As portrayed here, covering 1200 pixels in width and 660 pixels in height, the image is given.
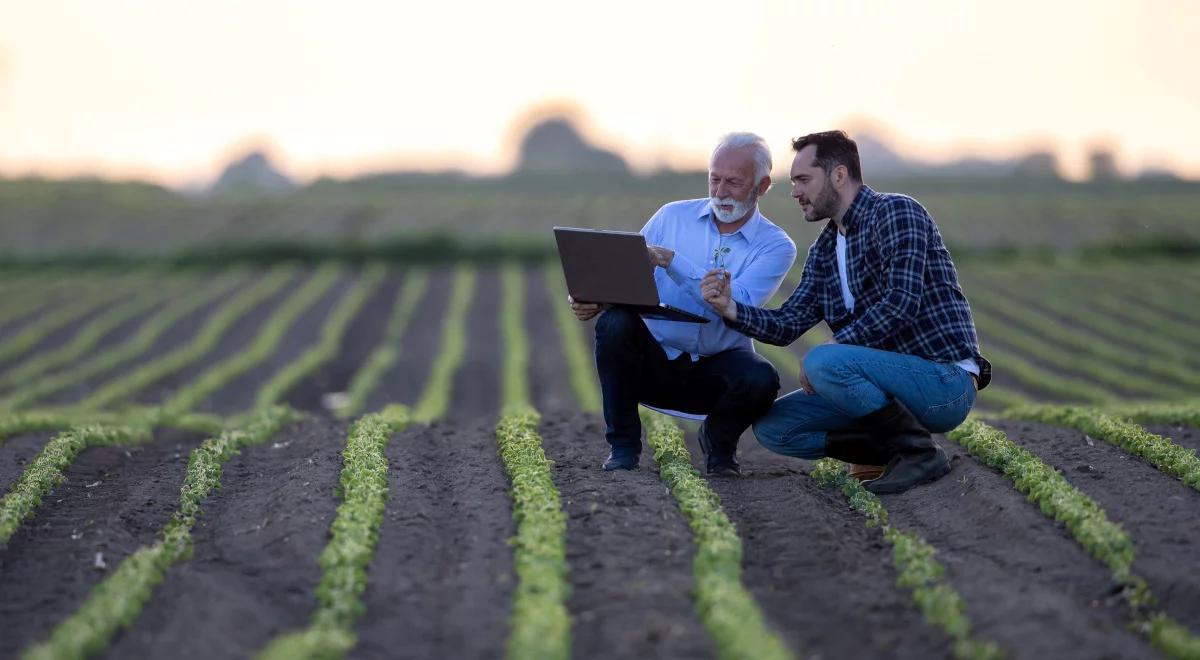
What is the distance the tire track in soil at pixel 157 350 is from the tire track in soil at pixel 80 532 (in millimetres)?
9439

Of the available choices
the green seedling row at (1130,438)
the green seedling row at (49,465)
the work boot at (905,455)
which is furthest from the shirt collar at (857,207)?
the green seedling row at (49,465)

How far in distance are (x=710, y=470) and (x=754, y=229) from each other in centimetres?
152

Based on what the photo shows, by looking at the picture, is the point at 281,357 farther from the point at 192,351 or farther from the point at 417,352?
the point at 417,352

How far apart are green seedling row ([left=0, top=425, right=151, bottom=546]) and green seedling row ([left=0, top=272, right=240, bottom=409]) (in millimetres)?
7550

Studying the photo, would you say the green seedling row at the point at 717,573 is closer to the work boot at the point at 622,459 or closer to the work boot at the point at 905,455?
the work boot at the point at 622,459

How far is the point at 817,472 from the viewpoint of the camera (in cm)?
803

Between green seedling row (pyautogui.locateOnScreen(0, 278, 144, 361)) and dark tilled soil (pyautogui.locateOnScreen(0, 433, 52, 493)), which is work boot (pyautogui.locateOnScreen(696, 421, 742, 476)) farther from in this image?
green seedling row (pyautogui.locateOnScreen(0, 278, 144, 361))

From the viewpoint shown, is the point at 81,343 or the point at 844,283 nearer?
the point at 844,283

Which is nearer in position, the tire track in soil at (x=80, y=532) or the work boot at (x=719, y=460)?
the tire track in soil at (x=80, y=532)

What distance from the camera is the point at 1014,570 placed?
19.0 feet

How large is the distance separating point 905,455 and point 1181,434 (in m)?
2.75

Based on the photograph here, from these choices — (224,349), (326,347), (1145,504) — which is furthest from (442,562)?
(224,349)

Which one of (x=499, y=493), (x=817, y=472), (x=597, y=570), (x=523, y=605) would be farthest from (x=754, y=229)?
(x=523, y=605)

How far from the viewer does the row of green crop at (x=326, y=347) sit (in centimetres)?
1825
